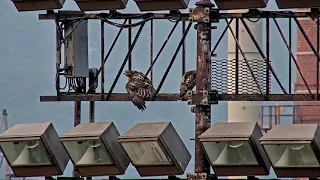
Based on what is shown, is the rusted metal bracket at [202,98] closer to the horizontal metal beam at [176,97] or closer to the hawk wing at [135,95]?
the horizontal metal beam at [176,97]

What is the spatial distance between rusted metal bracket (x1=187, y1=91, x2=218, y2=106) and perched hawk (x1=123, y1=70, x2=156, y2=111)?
121cm

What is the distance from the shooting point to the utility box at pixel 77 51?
2122cm

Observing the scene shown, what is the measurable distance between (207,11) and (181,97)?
1186 mm

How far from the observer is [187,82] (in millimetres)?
19875

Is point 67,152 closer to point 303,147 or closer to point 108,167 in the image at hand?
point 108,167

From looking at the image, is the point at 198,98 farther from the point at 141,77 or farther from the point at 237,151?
the point at 141,77

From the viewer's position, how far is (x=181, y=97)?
19672mm

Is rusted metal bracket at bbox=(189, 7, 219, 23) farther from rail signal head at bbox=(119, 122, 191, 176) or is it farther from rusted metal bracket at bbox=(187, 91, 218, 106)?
rail signal head at bbox=(119, 122, 191, 176)

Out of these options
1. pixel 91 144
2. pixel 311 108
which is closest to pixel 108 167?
pixel 91 144

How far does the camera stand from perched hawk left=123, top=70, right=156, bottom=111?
20.3 metres

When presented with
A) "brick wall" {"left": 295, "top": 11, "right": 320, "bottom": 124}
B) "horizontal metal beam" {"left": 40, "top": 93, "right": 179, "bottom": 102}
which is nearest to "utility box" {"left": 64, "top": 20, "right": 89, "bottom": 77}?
"horizontal metal beam" {"left": 40, "top": 93, "right": 179, "bottom": 102}

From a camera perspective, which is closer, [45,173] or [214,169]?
[214,169]

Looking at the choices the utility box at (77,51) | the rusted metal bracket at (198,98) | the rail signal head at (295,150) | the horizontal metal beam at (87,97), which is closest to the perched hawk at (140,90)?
the horizontal metal beam at (87,97)

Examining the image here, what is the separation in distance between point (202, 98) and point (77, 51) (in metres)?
2.78
